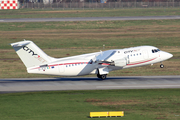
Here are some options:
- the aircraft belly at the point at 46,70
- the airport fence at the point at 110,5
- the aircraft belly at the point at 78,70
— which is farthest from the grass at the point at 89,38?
the airport fence at the point at 110,5

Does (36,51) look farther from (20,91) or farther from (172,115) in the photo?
(172,115)

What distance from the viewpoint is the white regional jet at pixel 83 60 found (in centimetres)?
3734

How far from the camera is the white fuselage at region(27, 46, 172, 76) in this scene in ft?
125

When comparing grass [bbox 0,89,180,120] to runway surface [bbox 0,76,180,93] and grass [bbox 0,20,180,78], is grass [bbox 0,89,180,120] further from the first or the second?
grass [bbox 0,20,180,78]

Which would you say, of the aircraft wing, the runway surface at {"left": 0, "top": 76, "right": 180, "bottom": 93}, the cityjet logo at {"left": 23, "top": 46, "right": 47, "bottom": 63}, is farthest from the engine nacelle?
the cityjet logo at {"left": 23, "top": 46, "right": 47, "bottom": 63}

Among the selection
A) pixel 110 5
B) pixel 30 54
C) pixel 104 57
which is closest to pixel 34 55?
pixel 30 54

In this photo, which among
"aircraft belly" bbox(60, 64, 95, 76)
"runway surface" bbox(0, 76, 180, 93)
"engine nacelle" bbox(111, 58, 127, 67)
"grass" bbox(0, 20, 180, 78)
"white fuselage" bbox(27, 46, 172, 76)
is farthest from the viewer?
"grass" bbox(0, 20, 180, 78)

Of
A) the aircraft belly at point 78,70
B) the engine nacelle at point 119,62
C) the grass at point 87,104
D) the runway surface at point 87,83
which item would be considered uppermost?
the engine nacelle at point 119,62

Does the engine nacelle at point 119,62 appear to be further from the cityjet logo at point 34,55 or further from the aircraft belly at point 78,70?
the cityjet logo at point 34,55

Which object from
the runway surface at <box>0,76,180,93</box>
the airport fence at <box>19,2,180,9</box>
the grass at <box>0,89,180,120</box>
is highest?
the airport fence at <box>19,2,180,9</box>

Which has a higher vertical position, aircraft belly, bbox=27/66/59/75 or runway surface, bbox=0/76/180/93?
aircraft belly, bbox=27/66/59/75

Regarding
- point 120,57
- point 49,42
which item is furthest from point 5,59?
point 120,57

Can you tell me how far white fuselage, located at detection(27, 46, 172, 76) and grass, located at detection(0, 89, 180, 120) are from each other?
213 inches

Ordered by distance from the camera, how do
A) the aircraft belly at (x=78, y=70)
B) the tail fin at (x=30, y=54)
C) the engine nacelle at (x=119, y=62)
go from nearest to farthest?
the tail fin at (x=30, y=54), the aircraft belly at (x=78, y=70), the engine nacelle at (x=119, y=62)
